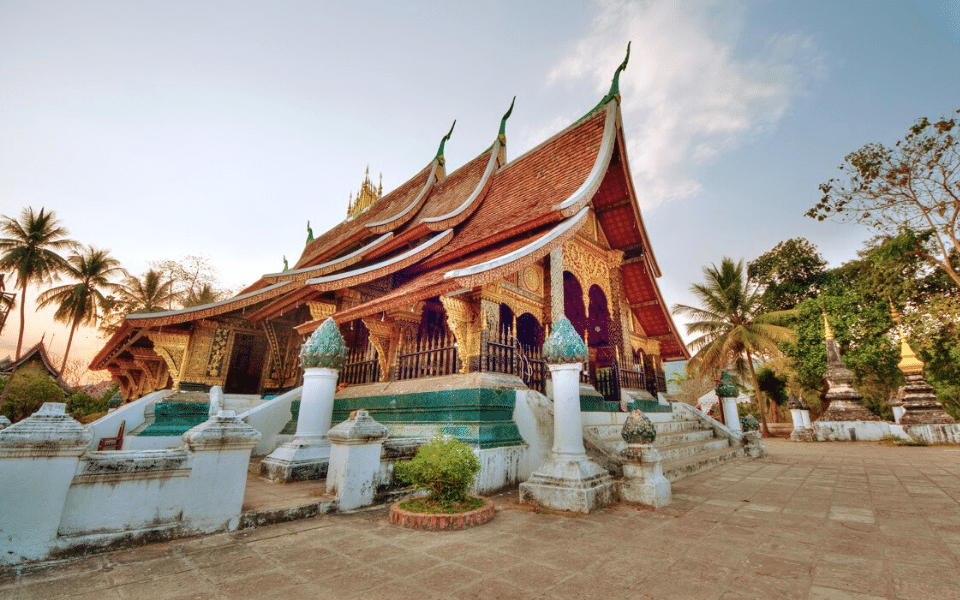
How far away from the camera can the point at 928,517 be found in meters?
3.70

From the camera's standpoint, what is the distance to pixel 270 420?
7.20 m

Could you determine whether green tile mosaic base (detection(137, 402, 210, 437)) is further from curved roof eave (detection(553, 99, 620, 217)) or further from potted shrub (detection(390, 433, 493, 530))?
curved roof eave (detection(553, 99, 620, 217))

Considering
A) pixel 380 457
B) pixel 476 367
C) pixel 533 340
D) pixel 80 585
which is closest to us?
pixel 80 585

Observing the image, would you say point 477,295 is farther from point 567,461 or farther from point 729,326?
point 729,326

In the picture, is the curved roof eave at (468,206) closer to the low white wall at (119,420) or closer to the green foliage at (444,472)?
the green foliage at (444,472)

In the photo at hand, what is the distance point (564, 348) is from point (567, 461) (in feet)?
4.10

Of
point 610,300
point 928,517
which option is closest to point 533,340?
point 610,300

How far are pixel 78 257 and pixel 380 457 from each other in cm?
2914

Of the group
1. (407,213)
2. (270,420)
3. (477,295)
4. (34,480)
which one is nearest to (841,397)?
(477,295)

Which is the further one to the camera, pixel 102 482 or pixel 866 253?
pixel 866 253

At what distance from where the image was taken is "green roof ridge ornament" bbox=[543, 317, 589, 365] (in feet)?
14.9

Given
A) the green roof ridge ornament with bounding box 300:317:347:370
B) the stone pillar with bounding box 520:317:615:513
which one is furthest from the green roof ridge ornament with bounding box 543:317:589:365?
the green roof ridge ornament with bounding box 300:317:347:370

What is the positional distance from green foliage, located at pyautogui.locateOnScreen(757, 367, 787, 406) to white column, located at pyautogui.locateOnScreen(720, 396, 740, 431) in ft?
56.2

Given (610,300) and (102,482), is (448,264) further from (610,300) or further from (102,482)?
(102,482)
